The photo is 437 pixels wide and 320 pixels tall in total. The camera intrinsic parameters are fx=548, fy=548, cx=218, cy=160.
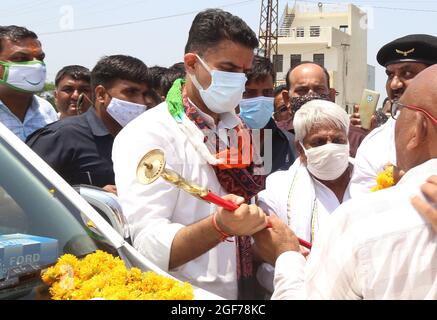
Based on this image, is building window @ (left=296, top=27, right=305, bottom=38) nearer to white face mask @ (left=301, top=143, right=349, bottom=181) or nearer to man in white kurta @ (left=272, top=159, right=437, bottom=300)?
white face mask @ (left=301, top=143, right=349, bottom=181)

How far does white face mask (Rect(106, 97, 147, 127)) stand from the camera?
408 cm

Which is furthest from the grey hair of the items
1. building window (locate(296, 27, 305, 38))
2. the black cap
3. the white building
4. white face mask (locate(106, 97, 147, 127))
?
building window (locate(296, 27, 305, 38))

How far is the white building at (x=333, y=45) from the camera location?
47.7m

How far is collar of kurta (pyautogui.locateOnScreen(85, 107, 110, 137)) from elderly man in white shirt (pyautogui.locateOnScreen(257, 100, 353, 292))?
4.30 ft

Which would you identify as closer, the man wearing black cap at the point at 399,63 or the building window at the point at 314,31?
the man wearing black cap at the point at 399,63

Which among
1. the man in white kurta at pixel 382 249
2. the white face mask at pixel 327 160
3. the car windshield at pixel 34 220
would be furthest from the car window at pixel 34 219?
the white face mask at pixel 327 160

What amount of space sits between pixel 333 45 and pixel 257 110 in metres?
45.0

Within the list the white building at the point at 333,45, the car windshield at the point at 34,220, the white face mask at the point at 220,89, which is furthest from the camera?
the white building at the point at 333,45

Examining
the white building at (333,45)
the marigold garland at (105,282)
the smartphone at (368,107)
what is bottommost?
the white building at (333,45)

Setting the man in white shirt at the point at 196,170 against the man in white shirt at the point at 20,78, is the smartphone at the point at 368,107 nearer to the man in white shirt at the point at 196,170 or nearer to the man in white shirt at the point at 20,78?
the man in white shirt at the point at 196,170

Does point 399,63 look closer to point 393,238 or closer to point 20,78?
Result: point 393,238

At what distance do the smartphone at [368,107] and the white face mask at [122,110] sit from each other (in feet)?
6.71

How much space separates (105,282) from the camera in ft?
6.27
